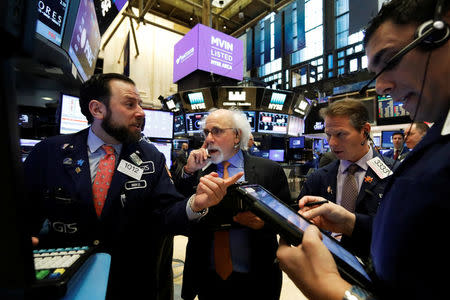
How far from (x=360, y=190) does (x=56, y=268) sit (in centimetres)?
176

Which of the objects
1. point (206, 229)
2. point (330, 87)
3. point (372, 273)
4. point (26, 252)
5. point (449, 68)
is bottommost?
point (206, 229)

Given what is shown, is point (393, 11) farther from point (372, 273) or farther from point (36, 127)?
point (36, 127)

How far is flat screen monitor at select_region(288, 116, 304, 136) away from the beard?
8.17 metres

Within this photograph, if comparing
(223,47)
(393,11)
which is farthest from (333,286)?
(223,47)

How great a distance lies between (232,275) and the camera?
166cm

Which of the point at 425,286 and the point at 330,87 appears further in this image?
the point at 330,87

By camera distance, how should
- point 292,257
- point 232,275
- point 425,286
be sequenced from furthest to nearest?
point 232,275, point 292,257, point 425,286

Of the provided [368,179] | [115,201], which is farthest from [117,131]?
[368,179]

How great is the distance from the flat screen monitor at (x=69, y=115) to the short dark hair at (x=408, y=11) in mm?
2700

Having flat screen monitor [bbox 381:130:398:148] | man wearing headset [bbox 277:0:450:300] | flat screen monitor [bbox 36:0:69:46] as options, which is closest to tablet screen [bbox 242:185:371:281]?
man wearing headset [bbox 277:0:450:300]

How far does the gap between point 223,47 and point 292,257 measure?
9.25m

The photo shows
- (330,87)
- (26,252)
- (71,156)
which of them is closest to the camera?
(26,252)

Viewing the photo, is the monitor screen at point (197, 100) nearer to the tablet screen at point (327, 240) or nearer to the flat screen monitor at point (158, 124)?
the flat screen monitor at point (158, 124)

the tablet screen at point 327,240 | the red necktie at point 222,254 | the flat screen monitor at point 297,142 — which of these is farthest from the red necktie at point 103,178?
the flat screen monitor at point 297,142
